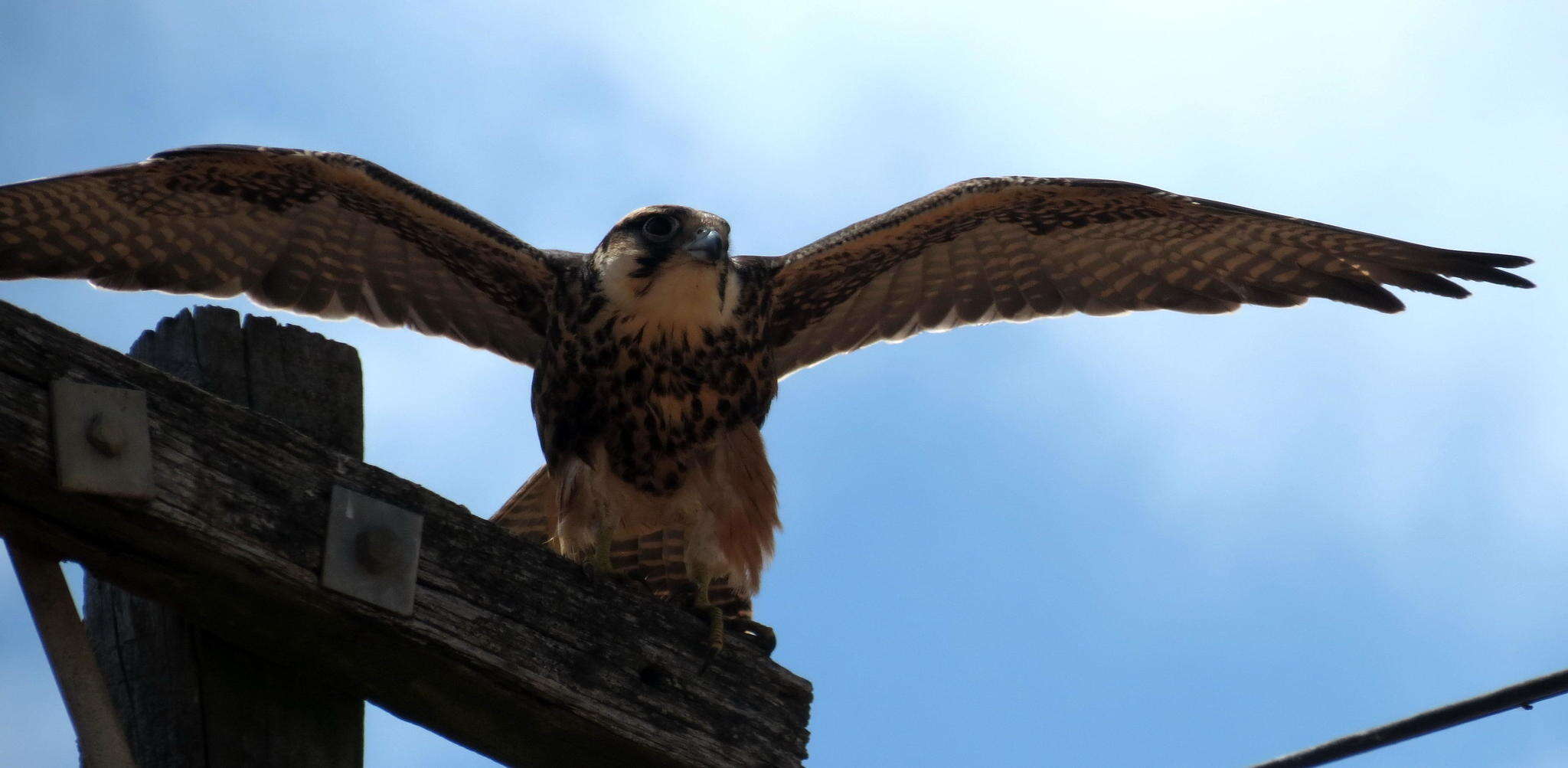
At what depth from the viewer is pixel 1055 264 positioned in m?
5.35

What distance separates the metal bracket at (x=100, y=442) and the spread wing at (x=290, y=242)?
223 cm

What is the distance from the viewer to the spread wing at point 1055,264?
501 cm

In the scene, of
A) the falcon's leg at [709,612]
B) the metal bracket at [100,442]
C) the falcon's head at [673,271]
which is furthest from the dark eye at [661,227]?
the metal bracket at [100,442]

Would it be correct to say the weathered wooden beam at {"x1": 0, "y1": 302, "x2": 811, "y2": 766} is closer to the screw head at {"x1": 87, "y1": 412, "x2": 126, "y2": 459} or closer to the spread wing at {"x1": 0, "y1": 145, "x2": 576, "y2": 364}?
the screw head at {"x1": 87, "y1": 412, "x2": 126, "y2": 459}

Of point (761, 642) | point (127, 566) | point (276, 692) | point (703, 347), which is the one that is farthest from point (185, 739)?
point (703, 347)

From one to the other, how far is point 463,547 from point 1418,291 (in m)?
3.49

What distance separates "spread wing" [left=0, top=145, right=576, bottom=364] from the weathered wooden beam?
7.19 ft

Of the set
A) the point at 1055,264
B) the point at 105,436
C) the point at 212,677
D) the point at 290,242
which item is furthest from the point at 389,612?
the point at 1055,264

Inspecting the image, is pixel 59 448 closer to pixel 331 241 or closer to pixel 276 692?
pixel 276 692

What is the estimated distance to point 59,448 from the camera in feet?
6.93

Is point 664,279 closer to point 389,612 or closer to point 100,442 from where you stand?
point 389,612

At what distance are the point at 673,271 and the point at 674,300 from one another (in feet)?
0.29

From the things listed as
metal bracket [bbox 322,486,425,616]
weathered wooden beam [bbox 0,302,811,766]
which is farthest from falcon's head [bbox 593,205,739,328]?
metal bracket [bbox 322,486,425,616]

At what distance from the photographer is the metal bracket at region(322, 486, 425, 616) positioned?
2.38 m
